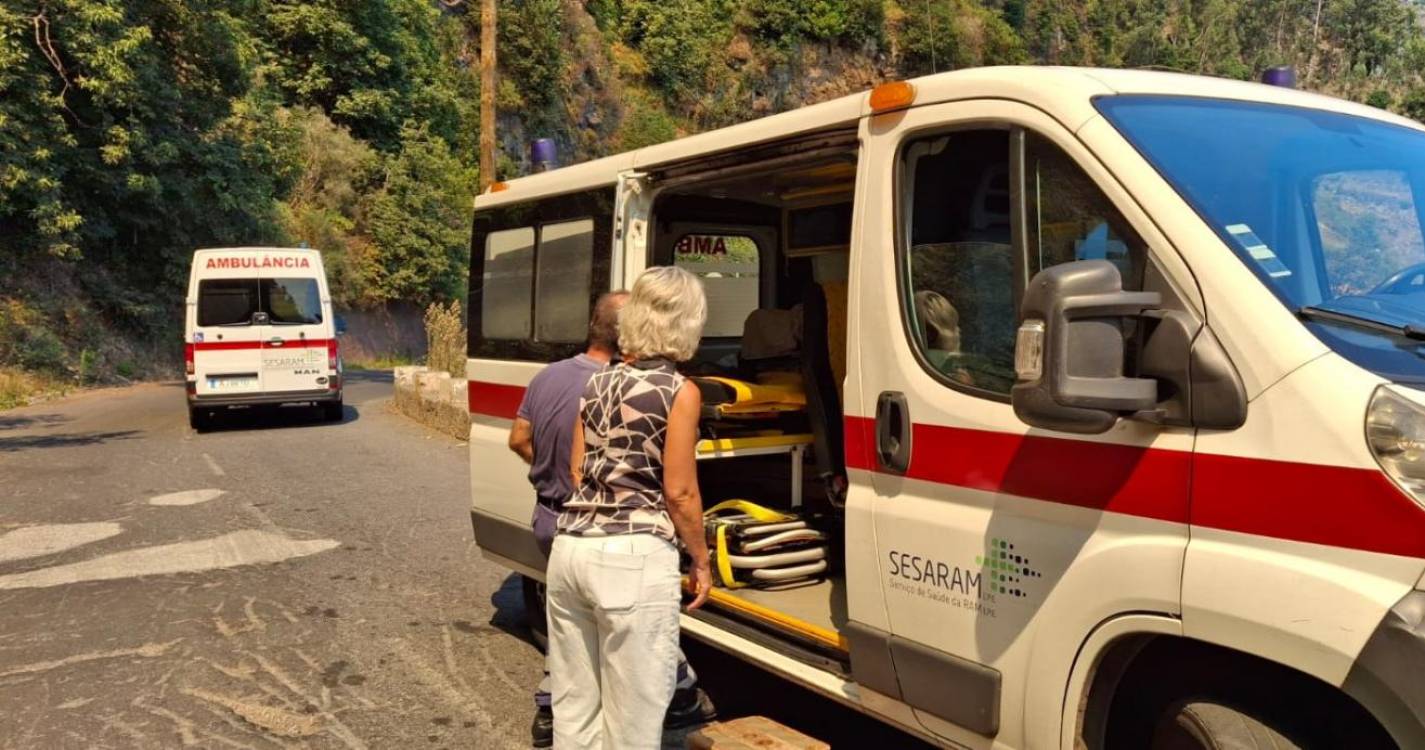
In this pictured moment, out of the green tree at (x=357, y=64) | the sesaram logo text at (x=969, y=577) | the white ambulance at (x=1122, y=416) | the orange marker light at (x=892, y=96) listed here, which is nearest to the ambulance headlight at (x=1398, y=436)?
the white ambulance at (x=1122, y=416)

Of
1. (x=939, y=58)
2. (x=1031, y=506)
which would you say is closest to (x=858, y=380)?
(x=1031, y=506)

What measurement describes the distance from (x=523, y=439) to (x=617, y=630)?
1.36m

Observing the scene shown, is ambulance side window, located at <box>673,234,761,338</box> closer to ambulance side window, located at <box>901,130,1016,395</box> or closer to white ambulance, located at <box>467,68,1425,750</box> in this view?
white ambulance, located at <box>467,68,1425,750</box>

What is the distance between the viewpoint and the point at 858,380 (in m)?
3.39

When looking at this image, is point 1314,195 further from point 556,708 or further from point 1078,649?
point 556,708

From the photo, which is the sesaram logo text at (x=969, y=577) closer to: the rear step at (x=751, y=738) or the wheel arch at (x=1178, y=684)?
the wheel arch at (x=1178, y=684)

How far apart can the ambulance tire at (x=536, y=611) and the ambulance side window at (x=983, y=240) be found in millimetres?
3024

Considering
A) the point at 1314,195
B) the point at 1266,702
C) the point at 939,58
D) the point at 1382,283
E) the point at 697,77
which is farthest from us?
the point at 939,58

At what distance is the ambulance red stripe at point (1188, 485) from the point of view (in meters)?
2.15

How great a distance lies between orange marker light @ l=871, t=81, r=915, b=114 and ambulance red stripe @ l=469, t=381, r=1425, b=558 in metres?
1.01

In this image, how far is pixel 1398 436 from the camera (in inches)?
84.3

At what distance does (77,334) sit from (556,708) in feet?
82.8

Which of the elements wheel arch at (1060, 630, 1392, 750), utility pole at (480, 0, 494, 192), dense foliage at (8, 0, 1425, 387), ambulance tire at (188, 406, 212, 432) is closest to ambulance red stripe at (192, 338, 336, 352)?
ambulance tire at (188, 406, 212, 432)

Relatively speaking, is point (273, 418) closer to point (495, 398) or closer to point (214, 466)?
point (214, 466)
